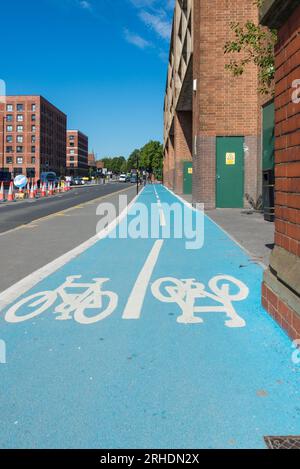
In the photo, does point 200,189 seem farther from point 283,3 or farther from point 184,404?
point 184,404

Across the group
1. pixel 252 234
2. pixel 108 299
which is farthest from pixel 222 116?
pixel 108 299

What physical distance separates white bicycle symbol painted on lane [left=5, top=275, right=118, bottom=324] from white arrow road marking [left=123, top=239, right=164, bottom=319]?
0.20m

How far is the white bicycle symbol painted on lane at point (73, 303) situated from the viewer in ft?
16.2

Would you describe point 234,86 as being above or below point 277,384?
above

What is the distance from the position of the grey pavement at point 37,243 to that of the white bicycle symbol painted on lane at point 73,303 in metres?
0.92

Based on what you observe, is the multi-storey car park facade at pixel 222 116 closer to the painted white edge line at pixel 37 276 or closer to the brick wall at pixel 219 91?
the brick wall at pixel 219 91

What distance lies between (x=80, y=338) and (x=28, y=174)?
114 meters

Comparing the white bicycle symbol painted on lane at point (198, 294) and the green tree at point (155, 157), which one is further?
the green tree at point (155, 157)

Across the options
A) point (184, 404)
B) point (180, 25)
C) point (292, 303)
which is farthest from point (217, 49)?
point (184, 404)

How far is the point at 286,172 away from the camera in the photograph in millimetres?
4656

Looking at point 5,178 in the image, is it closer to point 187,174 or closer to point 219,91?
point 187,174

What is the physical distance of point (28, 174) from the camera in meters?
113

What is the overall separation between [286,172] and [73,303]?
2994 millimetres

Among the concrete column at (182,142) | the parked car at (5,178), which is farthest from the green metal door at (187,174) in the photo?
the parked car at (5,178)
